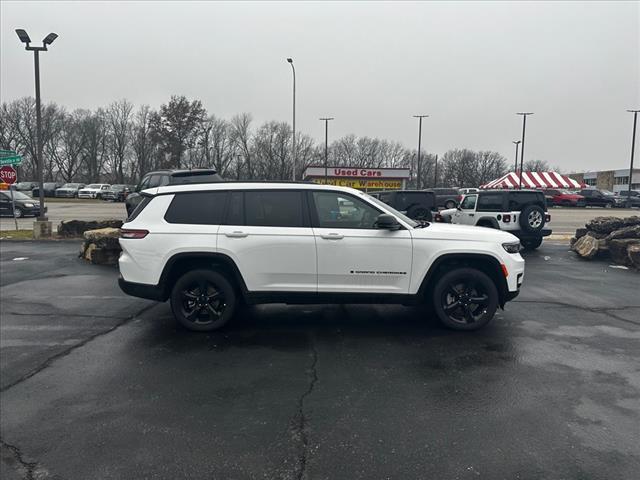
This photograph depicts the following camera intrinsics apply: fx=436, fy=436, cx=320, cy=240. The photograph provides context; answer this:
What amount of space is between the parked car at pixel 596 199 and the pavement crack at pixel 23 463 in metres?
50.4

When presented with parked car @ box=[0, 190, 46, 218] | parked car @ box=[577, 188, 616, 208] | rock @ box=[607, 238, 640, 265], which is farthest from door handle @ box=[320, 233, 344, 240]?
parked car @ box=[577, 188, 616, 208]

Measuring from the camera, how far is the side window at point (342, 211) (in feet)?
17.4

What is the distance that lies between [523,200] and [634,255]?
3381 millimetres

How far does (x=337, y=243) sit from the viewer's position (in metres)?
5.18

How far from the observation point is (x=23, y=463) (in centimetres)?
284

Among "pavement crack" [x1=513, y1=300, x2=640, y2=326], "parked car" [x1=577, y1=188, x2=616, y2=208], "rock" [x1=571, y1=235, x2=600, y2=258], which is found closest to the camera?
"pavement crack" [x1=513, y1=300, x2=640, y2=326]

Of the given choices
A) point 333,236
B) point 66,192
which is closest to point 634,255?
point 333,236

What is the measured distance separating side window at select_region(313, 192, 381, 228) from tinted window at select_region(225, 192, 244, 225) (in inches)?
35.8

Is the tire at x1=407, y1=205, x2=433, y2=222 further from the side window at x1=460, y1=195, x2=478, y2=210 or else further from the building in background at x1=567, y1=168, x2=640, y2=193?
the building in background at x1=567, y1=168, x2=640, y2=193

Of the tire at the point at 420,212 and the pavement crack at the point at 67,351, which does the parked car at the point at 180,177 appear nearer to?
the tire at the point at 420,212

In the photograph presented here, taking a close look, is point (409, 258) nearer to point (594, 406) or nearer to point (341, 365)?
point (341, 365)

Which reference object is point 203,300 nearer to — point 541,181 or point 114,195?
point 114,195

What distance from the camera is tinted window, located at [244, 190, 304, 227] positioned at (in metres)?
5.30

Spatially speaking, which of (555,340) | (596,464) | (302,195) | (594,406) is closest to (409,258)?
(302,195)
